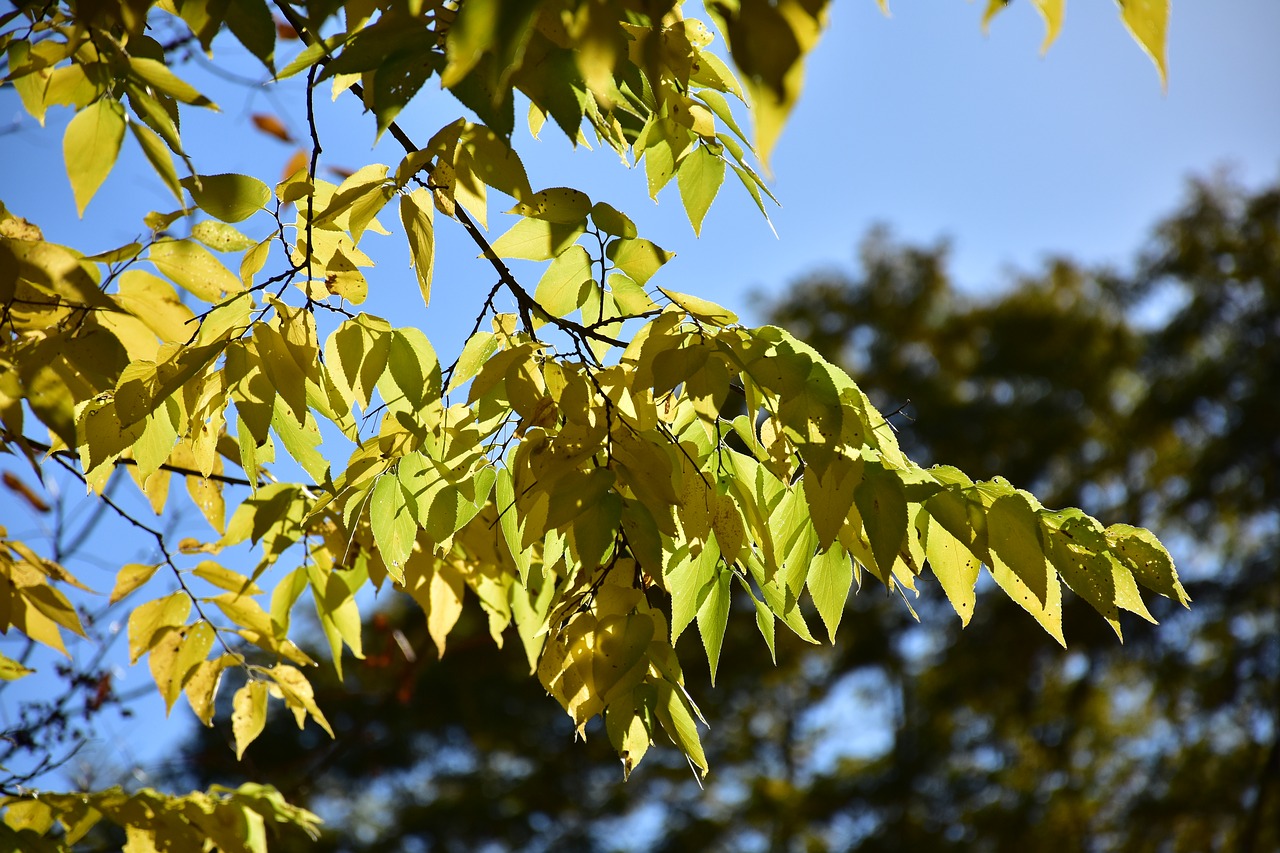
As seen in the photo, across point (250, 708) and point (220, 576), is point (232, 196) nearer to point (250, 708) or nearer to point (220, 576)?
point (220, 576)

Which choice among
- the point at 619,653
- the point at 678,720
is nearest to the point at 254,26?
the point at 619,653

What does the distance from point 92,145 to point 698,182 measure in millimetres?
553

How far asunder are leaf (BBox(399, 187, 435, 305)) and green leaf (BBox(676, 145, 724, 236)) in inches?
10.5

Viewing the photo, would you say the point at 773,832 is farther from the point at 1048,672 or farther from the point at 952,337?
the point at 952,337

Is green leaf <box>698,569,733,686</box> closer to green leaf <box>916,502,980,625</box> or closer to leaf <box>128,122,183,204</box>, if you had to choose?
green leaf <box>916,502,980,625</box>

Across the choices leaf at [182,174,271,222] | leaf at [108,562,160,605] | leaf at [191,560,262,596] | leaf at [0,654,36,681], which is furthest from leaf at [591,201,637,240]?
leaf at [0,654,36,681]

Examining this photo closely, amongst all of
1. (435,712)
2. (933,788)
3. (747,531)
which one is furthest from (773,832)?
(747,531)

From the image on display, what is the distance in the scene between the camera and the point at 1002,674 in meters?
8.26

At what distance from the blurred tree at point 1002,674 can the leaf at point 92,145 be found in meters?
5.16

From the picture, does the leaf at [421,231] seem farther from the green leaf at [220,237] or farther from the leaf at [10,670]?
the leaf at [10,670]

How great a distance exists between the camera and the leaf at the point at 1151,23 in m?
0.49

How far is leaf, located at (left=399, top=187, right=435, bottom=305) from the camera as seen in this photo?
0.82 metres

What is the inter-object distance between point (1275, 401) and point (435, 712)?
28.1ft

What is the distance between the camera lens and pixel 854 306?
1037 centimetres
